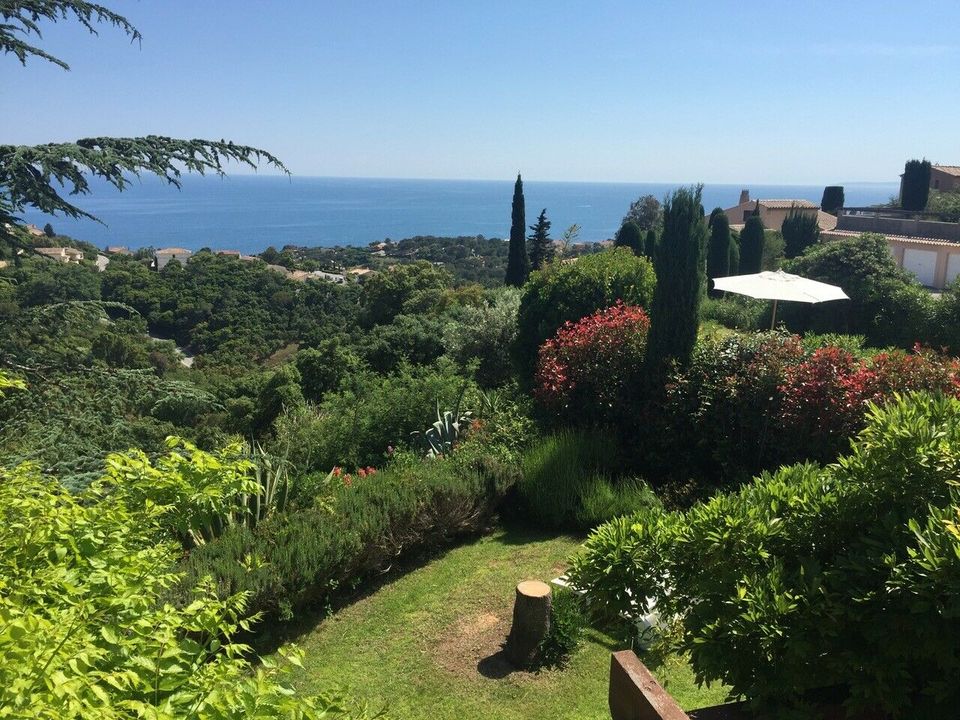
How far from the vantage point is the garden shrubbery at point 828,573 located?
219 centimetres

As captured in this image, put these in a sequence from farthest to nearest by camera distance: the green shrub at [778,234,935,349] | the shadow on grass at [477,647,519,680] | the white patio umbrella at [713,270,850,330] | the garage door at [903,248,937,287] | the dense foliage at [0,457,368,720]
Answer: the garage door at [903,248,937,287] < the green shrub at [778,234,935,349] < the white patio umbrella at [713,270,850,330] < the shadow on grass at [477,647,519,680] < the dense foliage at [0,457,368,720]

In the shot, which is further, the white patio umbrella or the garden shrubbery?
the white patio umbrella

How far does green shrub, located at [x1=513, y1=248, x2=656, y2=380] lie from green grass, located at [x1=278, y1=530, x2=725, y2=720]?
16.9 ft

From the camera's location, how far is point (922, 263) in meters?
27.2

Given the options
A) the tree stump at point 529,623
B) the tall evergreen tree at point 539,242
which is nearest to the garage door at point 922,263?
the tall evergreen tree at point 539,242

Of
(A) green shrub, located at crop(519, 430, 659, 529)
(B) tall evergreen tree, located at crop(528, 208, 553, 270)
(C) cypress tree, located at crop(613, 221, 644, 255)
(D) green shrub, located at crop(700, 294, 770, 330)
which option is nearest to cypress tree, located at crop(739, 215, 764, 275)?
(C) cypress tree, located at crop(613, 221, 644, 255)

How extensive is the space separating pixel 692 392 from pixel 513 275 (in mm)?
18615

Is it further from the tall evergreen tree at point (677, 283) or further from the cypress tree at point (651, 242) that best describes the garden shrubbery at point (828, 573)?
the cypress tree at point (651, 242)

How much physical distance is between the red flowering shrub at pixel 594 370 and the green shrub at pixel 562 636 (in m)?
3.67

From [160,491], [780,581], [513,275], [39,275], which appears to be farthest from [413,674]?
[513,275]

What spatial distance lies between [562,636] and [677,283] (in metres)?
5.30

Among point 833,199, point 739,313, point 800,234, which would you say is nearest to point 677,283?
point 739,313

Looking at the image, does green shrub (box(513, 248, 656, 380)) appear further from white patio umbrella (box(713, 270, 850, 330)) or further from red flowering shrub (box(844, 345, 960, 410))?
red flowering shrub (box(844, 345, 960, 410))

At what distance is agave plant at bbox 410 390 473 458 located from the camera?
8.68 meters
